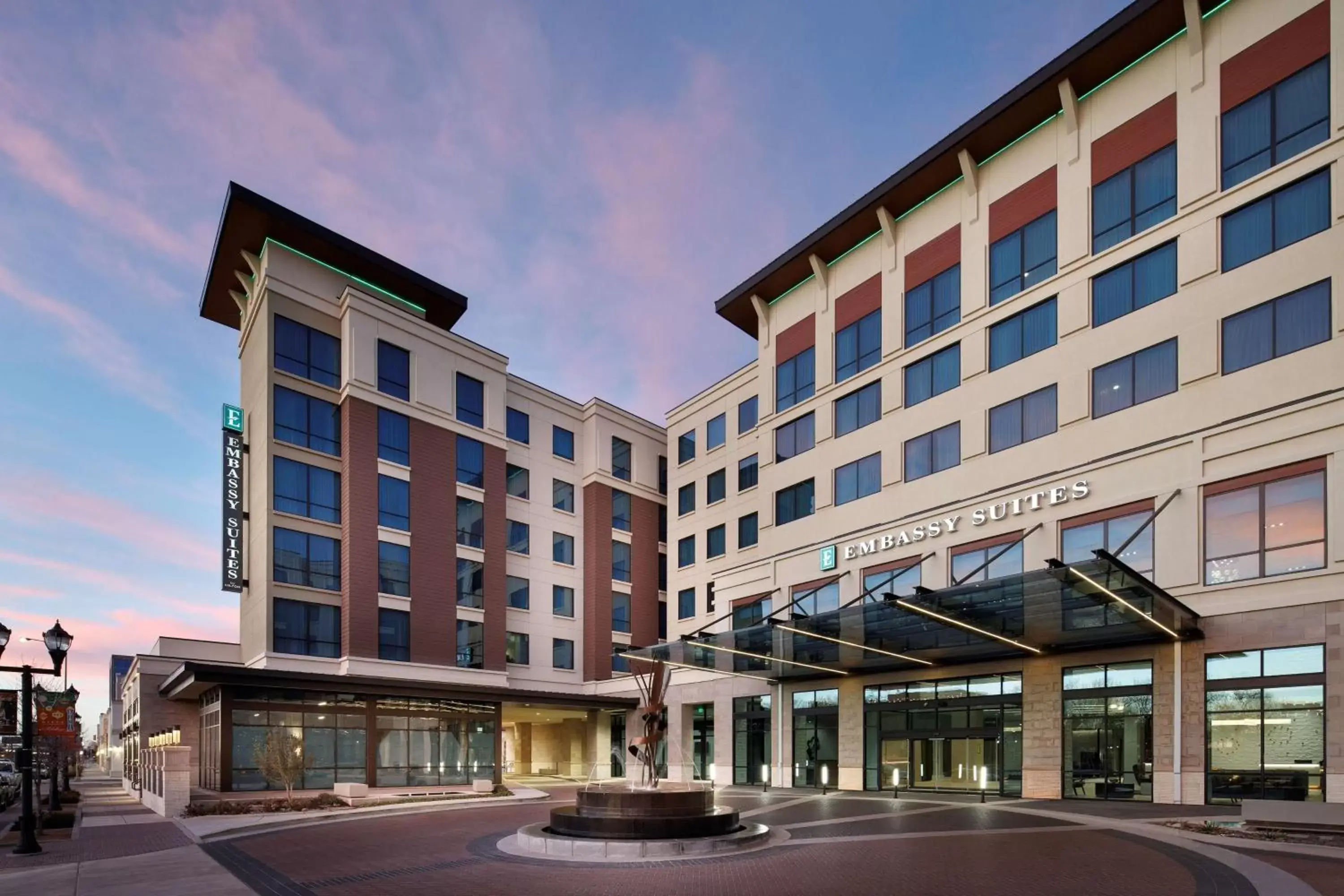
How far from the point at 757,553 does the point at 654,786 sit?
21010mm

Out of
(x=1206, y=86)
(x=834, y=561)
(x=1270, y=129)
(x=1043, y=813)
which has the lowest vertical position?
(x=1043, y=813)

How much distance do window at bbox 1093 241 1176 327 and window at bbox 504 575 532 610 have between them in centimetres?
3269

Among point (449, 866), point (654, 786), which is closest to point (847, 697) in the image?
point (654, 786)

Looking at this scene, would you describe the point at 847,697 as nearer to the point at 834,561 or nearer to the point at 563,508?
the point at 834,561

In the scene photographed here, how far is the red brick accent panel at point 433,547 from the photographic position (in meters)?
42.9

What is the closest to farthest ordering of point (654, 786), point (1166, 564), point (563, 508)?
point (654, 786) < point (1166, 564) < point (563, 508)

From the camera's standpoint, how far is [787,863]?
15523 millimetres

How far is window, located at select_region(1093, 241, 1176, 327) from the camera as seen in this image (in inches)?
1000

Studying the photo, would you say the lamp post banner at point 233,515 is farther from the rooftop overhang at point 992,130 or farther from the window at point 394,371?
the rooftop overhang at point 992,130

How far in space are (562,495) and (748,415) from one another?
13.9 m

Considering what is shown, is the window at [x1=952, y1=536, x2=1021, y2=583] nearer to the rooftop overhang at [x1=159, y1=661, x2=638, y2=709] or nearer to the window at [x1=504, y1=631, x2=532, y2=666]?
the rooftop overhang at [x1=159, y1=661, x2=638, y2=709]

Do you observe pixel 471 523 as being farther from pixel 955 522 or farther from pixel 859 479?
pixel 955 522

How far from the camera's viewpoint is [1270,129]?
76.9 ft

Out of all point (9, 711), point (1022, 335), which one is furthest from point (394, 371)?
point (1022, 335)
